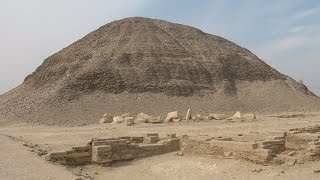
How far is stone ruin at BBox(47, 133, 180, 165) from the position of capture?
14523 mm

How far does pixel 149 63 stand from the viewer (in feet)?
159

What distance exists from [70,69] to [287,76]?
85.4 ft

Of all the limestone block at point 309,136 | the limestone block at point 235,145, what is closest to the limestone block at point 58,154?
the limestone block at point 235,145

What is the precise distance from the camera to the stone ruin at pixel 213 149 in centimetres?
1329

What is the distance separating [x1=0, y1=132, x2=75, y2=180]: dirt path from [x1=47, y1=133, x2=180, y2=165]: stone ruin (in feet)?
2.88

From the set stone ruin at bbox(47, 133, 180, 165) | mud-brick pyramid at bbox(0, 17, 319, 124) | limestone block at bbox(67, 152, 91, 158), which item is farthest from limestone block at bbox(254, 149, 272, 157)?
mud-brick pyramid at bbox(0, 17, 319, 124)

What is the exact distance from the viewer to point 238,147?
44.9 ft

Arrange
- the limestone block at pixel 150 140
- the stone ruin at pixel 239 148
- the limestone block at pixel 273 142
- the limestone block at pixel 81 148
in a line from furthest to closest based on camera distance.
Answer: the limestone block at pixel 150 140
the limestone block at pixel 81 148
the limestone block at pixel 273 142
the stone ruin at pixel 239 148

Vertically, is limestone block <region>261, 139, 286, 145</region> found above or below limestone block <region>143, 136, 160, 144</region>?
below

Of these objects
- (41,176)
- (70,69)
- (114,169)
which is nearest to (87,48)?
(70,69)

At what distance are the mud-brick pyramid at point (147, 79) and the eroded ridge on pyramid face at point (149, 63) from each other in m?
0.09

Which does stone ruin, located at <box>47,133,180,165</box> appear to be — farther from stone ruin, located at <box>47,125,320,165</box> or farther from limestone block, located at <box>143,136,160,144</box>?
limestone block, located at <box>143,136,160,144</box>

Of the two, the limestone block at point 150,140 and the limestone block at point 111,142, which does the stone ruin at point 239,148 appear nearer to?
the limestone block at point 150,140

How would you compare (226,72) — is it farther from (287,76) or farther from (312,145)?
(312,145)
